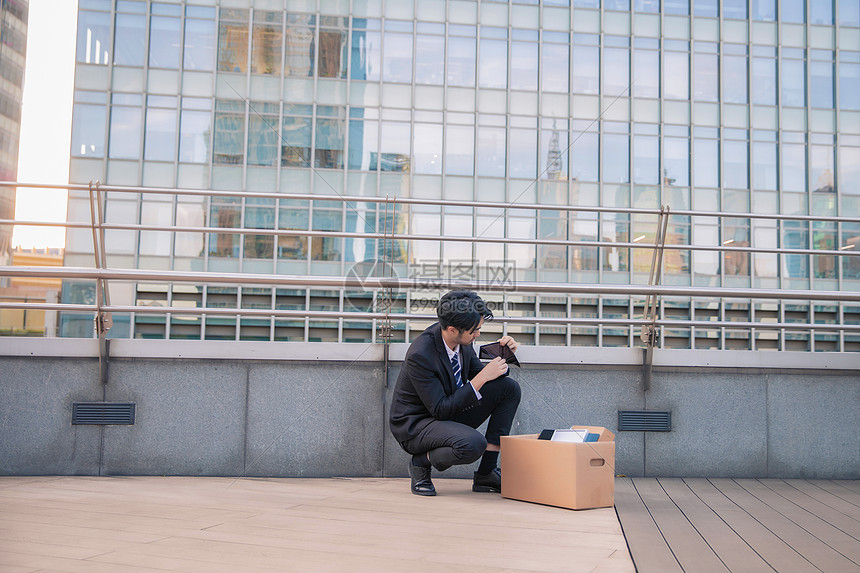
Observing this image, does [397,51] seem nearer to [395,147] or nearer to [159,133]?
[395,147]

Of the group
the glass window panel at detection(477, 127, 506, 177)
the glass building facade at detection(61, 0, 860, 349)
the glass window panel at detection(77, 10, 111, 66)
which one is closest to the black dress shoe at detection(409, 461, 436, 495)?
the glass building facade at detection(61, 0, 860, 349)

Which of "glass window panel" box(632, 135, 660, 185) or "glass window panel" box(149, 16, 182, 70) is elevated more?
"glass window panel" box(149, 16, 182, 70)

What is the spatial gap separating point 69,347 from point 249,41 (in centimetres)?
2190

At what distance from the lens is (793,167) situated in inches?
998

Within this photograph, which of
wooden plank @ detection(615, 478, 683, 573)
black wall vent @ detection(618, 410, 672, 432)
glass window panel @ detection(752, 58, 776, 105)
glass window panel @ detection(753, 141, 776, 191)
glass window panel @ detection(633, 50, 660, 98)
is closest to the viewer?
wooden plank @ detection(615, 478, 683, 573)

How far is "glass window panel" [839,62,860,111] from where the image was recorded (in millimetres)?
26109

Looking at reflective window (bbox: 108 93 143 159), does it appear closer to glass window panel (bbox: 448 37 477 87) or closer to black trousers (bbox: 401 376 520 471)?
glass window panel (bbox: 448 37 477 87)

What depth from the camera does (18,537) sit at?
2.59 m

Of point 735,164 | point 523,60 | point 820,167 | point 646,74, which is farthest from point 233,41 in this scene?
point 820,167

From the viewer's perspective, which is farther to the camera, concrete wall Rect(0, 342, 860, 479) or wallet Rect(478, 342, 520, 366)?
concrete wall Rect(0, 342, 860, 479)

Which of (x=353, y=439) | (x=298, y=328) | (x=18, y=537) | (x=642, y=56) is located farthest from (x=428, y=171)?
(x=18, y=537)

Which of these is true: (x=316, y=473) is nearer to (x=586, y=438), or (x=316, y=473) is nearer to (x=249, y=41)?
(x=586, y=438)

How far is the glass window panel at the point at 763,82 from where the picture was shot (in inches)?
1011

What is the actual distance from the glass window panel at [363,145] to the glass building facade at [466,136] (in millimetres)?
80
